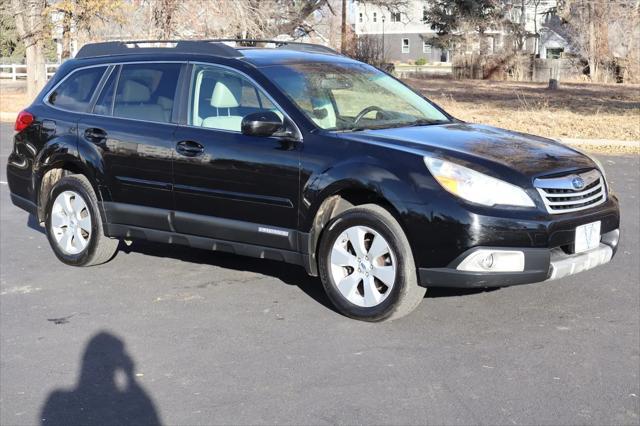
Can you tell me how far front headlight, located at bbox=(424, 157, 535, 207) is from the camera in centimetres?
544

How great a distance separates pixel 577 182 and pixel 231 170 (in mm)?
2367

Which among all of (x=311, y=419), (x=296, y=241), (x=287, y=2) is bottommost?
(x=311, y=419)

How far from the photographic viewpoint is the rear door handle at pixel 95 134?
23.4ft

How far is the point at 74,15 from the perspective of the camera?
27.0m

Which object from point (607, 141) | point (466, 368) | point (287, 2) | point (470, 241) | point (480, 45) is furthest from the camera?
point (480, 45)

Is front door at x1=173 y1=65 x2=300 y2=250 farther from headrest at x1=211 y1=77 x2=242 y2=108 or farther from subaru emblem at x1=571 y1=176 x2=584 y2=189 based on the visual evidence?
subaru emblem at x1=571 y1=176 x2=584 y2=189

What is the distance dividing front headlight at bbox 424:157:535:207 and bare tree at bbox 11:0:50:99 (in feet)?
79.7

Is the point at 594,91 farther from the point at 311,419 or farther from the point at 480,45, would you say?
the point at 311,419

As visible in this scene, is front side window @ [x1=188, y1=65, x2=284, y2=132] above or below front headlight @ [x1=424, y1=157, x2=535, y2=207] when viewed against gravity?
above

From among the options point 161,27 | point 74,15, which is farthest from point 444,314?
point 74,15

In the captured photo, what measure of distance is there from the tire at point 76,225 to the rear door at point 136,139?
23cm

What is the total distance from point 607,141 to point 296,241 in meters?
11.3

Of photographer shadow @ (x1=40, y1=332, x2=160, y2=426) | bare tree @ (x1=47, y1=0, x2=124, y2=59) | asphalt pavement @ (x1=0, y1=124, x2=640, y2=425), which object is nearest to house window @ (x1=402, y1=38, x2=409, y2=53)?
bare tree @ (x1=47, y1=0, x2=124, y2=59)

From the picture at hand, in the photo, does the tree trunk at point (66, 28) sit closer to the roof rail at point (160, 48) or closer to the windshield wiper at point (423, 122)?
the roof rail at point (160, 48)
